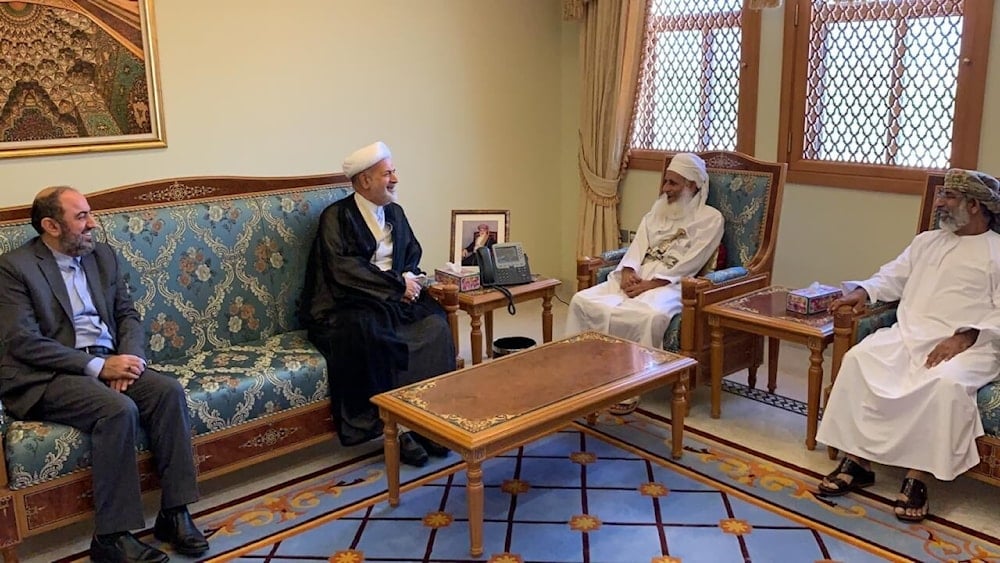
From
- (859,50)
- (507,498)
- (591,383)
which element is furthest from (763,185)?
(507,498)

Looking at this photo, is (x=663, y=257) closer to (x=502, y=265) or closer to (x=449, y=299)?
(x=502, y=265)

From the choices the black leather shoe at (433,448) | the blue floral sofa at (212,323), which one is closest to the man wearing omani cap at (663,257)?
the blue floral sofa at (212,323)

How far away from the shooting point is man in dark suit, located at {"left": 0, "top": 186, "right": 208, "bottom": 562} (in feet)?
8.52

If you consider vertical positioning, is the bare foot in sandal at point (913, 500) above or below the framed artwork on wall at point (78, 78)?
below

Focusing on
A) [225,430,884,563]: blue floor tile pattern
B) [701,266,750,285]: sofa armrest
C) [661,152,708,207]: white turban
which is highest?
[661,152,708,207]: white turban

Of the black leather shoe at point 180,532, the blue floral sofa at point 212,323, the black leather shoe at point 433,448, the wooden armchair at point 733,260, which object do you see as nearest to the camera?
the blue floral sofa at point 212,323

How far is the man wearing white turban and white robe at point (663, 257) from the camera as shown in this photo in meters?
3.86

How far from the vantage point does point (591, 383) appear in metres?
2.92

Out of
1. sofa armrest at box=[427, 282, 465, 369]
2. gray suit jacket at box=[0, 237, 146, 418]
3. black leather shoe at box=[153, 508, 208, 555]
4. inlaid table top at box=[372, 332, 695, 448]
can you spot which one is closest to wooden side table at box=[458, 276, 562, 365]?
sofa armrest at box=[427, 282, 465, 369]

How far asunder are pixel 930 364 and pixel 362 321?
202cm

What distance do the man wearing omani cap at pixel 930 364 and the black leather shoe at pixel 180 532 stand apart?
6.79 feet

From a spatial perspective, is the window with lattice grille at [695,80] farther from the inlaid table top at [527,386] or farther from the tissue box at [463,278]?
the inlaid table top at [527,386]

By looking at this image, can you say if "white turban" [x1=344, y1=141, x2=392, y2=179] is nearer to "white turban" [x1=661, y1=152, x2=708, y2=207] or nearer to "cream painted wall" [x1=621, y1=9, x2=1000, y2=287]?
"white turban" [x1=661, y1=152, x2=708, y2=207]

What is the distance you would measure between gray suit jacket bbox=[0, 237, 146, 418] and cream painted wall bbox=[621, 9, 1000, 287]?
3.34m
